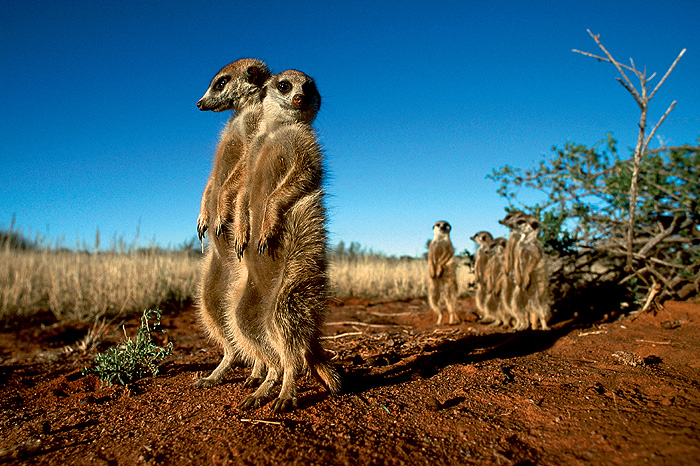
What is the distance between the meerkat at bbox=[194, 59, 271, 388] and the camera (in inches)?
116

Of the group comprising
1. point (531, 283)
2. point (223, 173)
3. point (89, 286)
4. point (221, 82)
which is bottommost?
point (89, 286)

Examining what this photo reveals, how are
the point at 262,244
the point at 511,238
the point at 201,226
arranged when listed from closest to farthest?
1. the point at 262,244
2. the point at 201,226
3. the point at 511,238

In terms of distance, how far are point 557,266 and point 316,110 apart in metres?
5.81

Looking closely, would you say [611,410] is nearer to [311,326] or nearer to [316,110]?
[311,326]

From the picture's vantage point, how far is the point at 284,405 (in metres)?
2.29

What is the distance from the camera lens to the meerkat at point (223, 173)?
294 centimetres

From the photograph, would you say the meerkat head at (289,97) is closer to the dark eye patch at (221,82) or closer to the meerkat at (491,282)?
the dark eye patch at (221,82)

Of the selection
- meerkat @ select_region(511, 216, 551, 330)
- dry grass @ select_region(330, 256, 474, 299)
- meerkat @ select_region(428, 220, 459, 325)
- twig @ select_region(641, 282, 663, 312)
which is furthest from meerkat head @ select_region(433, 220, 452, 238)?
twig @ select_region(641, 282, 663, 312)

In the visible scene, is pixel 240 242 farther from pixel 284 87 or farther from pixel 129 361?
pixel 129 361

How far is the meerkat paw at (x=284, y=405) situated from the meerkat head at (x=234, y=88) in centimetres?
217

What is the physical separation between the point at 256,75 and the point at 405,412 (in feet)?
8.66

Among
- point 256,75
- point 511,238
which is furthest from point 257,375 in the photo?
point 511,238

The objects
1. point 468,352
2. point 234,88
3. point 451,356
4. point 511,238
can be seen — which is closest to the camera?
point 234,88

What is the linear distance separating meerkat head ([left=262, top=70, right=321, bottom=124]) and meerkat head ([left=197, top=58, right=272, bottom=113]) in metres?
0.24
